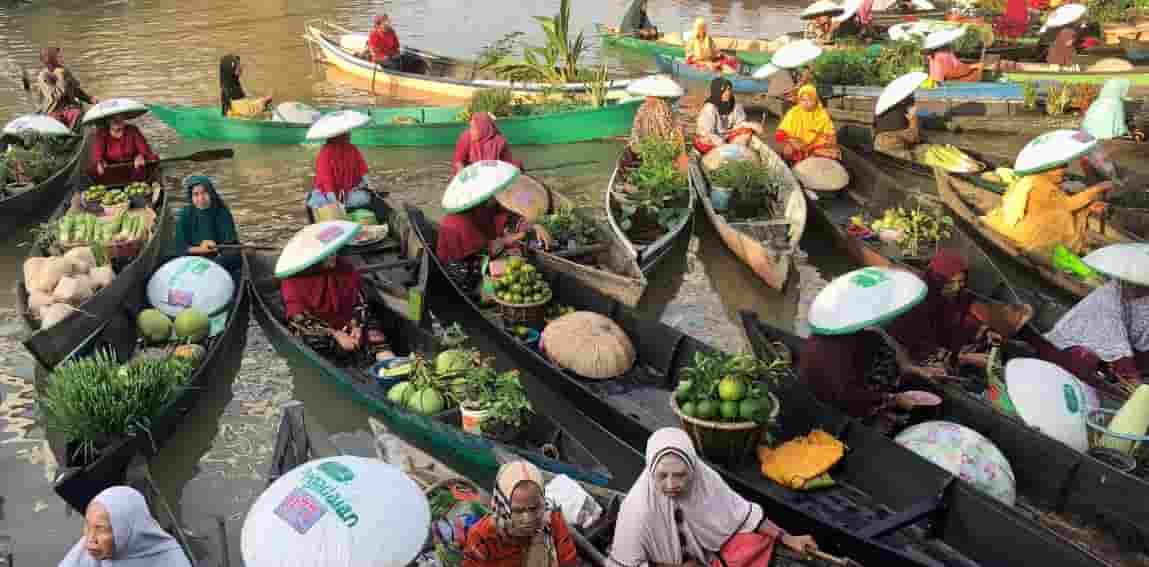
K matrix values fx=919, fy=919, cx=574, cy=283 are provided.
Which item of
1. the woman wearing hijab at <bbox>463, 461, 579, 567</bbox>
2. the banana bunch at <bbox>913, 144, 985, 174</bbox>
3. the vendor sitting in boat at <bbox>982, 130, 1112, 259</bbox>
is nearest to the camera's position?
the woman wearing hijab at <bbox>463, 461, 579, 567</bbox>

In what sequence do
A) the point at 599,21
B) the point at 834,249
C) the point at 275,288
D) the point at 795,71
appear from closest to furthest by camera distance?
the point at 275,288 → the point at 834,249 → the point at 795,71 → the point at 599,21

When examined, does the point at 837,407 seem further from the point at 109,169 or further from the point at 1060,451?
the point at 109,169

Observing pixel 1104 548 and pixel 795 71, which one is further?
pixel 795 71

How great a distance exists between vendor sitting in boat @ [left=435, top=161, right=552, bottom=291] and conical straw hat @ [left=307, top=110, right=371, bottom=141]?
1693 millimetres

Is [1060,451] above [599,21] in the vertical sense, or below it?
below

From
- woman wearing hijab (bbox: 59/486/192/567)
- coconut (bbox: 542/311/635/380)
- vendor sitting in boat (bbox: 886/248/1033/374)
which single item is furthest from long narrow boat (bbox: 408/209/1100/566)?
woman wearing hijab (bbox: 59/486/192/567)

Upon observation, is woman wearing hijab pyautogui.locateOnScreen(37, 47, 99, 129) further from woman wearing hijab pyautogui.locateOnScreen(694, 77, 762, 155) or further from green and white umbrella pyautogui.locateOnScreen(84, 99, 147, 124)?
woman wearing hijab pyautogui.locateOnScreen(694, 77, 762, 155)

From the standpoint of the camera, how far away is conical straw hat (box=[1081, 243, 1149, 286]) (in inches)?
223

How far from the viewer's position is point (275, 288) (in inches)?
314

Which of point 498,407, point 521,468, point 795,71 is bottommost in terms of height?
point 498,407

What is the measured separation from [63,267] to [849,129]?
837 cm

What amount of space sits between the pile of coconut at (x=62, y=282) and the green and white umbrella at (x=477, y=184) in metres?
2.82

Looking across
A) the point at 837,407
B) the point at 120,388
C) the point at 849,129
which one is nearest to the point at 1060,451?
the point at 837,407

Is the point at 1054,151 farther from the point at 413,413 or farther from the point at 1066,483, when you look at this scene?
the point at 413,413
